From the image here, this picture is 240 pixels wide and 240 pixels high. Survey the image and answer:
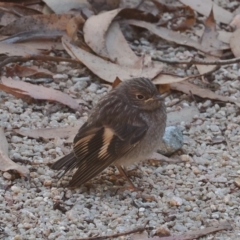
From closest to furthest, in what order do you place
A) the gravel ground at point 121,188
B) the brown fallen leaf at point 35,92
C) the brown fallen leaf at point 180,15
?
the gravel ground at point 121,188, the brown fallen leaf at point 35,92, the brown fallen leaf at point 180,15

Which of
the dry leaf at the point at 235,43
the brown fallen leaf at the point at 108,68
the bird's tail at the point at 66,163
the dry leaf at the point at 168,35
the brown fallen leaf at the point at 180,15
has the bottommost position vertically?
the brown fallen leaf at the point at 180,15

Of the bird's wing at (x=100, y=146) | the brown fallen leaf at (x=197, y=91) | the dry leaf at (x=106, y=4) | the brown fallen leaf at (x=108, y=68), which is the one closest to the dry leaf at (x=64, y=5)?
the dry leaf at (x=106, y=4)

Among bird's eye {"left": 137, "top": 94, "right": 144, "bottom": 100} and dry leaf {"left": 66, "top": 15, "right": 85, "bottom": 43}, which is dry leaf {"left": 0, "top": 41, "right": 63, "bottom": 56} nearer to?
dry leaf {"left": 66, "top": 15, "right": 85, "bottom": 43}

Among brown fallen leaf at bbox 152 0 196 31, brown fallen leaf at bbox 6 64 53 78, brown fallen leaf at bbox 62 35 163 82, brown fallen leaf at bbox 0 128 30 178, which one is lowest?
brown fallen leaf at bbox 6 64 53 78

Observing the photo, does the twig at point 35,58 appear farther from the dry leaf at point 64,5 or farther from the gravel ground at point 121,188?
the dry leaf at point 64,5

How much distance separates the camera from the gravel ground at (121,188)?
4.86 meters

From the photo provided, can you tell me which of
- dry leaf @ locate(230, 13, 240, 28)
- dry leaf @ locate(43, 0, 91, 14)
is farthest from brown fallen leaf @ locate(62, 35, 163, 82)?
dry leaf @ locate(230, 13, 240, 28)

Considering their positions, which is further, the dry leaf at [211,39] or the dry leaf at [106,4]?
the dry leaf at [106,4]

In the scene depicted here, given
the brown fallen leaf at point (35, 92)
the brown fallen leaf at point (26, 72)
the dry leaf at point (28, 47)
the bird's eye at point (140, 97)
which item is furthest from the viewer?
the dry leaf at point (28, 47)

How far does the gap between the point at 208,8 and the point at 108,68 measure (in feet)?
5.04

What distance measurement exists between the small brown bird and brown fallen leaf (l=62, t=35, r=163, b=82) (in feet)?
3.03

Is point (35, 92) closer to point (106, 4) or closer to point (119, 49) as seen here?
point (119, 49)

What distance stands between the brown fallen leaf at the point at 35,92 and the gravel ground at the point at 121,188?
0.18ft

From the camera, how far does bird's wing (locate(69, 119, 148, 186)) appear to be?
5.16m
